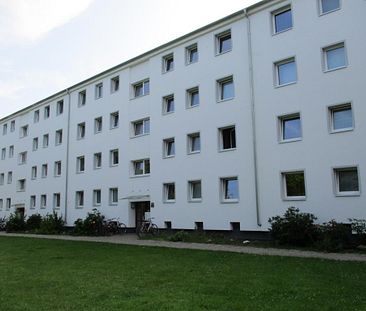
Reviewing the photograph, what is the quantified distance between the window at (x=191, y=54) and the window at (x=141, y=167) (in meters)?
7.14

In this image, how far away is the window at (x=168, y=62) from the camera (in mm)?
28078

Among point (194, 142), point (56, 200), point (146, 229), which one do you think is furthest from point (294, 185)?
point (56, 200)

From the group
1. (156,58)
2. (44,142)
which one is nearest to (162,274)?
(156,58)

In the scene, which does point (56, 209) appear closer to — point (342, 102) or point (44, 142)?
Answer: point (44, 142)

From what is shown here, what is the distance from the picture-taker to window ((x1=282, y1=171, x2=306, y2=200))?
2019 centimetres

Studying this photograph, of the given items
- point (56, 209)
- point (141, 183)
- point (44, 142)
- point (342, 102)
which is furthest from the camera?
point (44, 142)

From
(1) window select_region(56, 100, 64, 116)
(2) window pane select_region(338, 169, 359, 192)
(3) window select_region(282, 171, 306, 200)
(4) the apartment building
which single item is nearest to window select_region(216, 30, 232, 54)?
(4) the apartment building

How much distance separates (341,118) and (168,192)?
38.2ft

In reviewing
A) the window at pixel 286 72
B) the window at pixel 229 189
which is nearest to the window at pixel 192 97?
the window at pixel 229 189

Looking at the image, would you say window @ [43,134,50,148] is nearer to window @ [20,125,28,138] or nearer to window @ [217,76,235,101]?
window @ [20,125,28,138]

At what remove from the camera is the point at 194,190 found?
25.3m

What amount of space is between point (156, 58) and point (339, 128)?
45.8ft

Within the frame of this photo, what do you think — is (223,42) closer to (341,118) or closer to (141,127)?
(141,127)

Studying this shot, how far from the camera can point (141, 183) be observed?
93.9 ft
